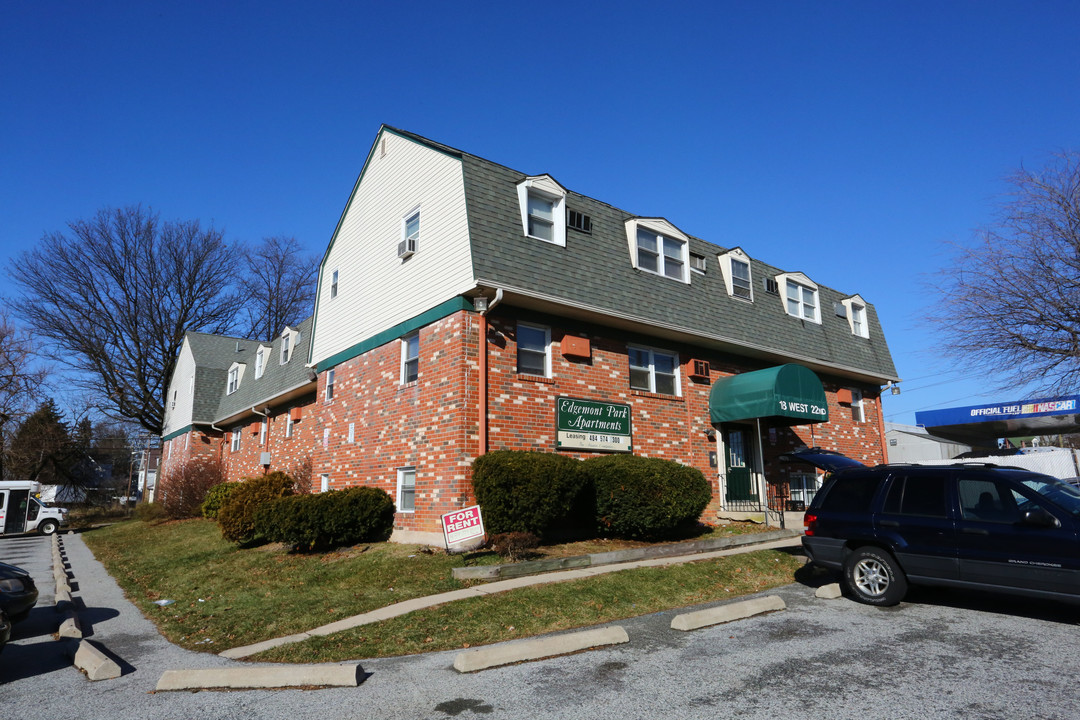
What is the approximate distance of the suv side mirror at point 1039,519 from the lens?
7.05m

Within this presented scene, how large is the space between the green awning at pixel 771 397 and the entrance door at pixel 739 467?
1.07 m

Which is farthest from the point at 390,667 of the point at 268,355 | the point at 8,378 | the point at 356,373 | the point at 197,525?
the point at 8,378

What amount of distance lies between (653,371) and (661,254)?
10.2 feet

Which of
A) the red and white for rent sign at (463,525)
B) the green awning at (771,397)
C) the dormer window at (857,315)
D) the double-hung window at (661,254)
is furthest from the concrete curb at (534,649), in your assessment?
the dormer window at (857,315)

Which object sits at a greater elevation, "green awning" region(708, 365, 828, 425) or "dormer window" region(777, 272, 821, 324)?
"dormer window" region(777, 272, 821, 324)

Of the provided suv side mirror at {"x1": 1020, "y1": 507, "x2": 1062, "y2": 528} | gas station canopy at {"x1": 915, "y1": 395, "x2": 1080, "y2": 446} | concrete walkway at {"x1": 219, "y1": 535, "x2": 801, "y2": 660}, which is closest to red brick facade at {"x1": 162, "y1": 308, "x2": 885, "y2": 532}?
concrete walkway at {"x1": 219, "y1": 535, "x2": 801, "y2": 660}

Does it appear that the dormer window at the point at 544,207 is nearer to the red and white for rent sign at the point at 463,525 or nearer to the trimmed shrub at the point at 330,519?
the red and white for rent sign at the point at 463,525

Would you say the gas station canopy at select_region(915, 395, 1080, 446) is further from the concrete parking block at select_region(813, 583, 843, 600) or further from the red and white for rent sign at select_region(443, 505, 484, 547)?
the red and white for rent sign at select_region(443, 505, 484, 547)

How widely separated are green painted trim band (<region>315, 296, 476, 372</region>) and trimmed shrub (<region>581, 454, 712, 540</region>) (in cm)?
402

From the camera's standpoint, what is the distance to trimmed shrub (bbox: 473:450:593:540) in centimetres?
A: 1138

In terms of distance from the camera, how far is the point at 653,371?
16.0m

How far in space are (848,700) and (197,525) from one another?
77.0 ft

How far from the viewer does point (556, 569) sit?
1055 cm

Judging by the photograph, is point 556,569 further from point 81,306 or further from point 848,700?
point 81,306
